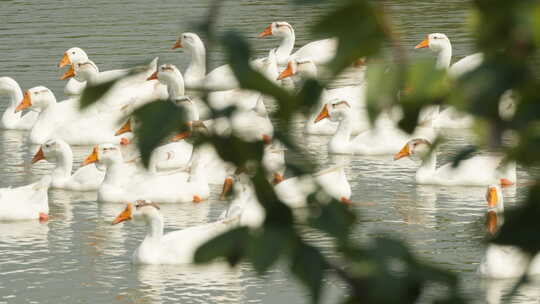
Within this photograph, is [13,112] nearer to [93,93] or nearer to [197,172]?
[197,172]

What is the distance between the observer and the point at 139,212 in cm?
1009

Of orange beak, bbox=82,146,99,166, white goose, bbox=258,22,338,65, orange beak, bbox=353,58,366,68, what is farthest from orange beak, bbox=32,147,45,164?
orange beak, bbox=353,58,366,68

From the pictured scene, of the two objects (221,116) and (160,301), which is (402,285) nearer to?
(221,116)

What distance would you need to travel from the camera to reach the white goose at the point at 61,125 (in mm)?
14805

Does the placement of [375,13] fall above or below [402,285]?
above

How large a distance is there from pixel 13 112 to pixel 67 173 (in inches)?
135

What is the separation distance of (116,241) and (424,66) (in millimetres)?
9178

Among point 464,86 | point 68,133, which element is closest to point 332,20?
point 464,86

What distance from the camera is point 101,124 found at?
15.0m

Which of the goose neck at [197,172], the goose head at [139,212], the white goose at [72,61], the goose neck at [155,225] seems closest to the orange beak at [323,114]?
the goose neck at [197,172]

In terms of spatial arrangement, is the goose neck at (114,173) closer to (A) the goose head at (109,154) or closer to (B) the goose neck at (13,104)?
(A) the goose head at (109,154)

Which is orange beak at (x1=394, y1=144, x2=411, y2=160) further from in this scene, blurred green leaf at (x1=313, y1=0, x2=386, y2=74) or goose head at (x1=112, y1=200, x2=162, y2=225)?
blurred green leaf at (x1=313, y1=0, x2=386, y2=74)

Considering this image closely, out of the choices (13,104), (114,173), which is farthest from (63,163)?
(13,104)

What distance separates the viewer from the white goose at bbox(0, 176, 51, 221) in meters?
11.1
